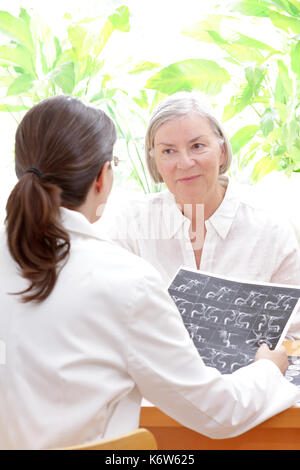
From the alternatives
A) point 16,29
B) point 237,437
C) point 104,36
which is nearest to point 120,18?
point 104,36

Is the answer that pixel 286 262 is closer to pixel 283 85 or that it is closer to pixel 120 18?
pixel 283 85

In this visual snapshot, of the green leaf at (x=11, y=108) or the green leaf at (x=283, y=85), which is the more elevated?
the green leaf at (x=283, y=85)

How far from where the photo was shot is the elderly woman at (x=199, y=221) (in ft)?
5.99

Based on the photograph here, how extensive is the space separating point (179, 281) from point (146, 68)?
1.68 metres


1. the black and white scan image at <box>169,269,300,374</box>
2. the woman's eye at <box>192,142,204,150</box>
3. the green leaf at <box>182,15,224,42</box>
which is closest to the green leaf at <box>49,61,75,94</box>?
the green leaf at <box>182,15,224,42</box>

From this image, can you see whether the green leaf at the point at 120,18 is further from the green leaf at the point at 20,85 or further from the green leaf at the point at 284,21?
the green leaf at the point at 284,21

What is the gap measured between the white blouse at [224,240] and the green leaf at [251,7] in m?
1.13

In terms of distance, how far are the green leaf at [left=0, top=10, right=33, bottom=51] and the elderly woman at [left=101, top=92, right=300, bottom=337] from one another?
1.18 meters

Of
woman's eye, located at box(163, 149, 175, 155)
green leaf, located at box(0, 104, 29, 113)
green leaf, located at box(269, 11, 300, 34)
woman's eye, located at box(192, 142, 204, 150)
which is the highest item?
green leaf, located at box(269, 11, 300, 34)

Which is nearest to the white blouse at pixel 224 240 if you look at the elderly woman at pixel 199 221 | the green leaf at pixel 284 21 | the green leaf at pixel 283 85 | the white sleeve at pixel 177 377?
the elderly woman at pixel 199 221

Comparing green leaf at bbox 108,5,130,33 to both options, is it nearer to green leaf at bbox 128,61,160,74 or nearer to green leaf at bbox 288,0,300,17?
green leaf at bbox 128,61,160,74

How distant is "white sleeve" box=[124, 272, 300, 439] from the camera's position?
935 mm

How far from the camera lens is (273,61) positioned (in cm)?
291
